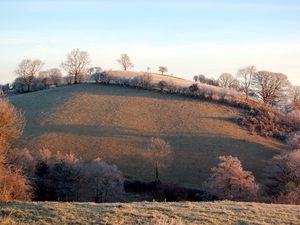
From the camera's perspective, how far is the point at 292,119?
89.3 meters

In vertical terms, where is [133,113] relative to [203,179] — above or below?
above

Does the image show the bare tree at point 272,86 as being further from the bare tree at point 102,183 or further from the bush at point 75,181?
the bush at point 75,181

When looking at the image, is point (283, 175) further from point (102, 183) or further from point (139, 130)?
point (139, 130)

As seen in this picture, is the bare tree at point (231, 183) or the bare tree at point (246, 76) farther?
the bare tree at point (246, 76)

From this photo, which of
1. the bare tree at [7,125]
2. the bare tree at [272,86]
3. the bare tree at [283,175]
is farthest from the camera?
the bare tree at [272,86]

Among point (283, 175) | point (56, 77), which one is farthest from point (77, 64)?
point (283, 175)

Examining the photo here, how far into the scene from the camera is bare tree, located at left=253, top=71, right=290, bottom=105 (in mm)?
107062

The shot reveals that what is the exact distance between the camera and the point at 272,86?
107 m

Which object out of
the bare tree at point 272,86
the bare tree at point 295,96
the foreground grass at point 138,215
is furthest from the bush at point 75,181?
the bare tree at point 295,96

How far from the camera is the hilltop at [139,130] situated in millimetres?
67188

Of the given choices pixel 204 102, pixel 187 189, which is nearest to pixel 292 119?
pixel 204 102

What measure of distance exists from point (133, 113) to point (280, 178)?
37.0 meters

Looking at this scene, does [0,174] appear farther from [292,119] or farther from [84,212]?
[292,119]

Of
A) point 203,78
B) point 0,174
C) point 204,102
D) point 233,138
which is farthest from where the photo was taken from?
point 203,78
